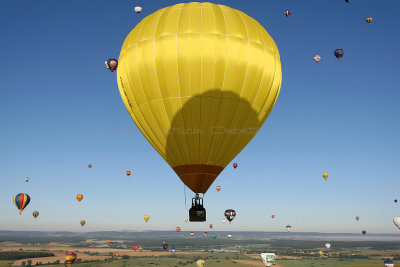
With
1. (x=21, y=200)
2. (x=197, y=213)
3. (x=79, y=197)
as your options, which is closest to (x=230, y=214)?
(x=197, y=213)

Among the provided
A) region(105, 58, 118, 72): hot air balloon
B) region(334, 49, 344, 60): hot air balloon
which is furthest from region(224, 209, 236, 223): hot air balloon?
region(334, 49, 344, 60): hot air balloon

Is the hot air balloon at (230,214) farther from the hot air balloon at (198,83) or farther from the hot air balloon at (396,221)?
the hot air balloon at (396,221)

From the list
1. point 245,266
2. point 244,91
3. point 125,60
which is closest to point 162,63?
point 125,60

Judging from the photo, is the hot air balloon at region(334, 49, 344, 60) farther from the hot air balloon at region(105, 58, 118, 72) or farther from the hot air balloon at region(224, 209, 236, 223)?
the hot air balloon at region(105, 58, 118, 72)

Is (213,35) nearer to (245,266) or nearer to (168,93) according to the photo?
(168,93)

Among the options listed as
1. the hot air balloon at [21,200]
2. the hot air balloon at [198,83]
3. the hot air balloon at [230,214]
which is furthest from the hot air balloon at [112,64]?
the hot air balloon at [21,200]

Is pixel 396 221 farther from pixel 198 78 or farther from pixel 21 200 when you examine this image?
pixel 21 200
